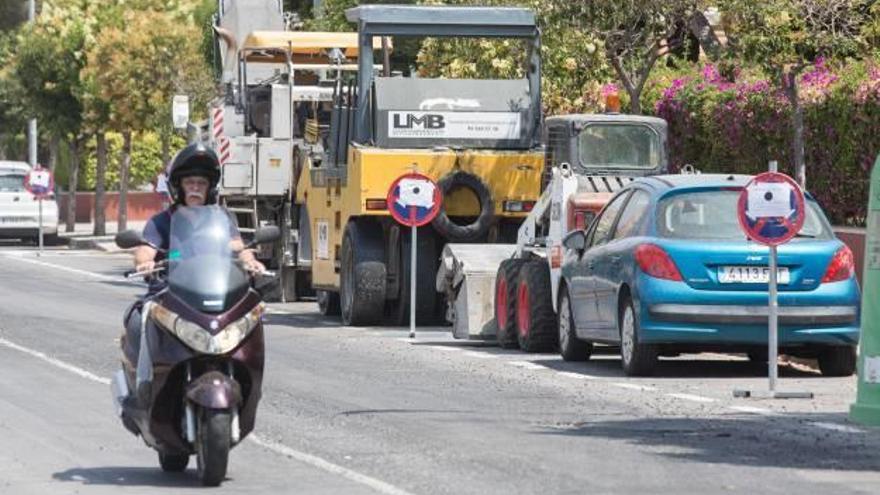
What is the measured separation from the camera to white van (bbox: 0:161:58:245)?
181ft

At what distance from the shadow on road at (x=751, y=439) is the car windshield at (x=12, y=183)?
40167mm

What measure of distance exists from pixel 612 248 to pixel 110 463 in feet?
26.1

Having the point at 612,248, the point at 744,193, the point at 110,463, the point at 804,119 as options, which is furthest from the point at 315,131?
the point at 110,463

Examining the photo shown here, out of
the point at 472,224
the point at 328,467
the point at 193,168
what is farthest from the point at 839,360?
the point at 193,168

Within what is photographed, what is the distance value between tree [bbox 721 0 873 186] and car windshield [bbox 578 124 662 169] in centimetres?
158

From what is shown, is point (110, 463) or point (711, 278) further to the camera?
point (711, 278)

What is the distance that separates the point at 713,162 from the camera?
107ft

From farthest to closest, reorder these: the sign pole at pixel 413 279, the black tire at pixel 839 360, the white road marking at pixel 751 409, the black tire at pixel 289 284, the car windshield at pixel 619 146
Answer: the black tire at pixel 289 284
the sign pole at pixel 413 279
the car windshield at pixel 619 146
the black tire at pixel 839 360
the white road marking at pixel 751 409

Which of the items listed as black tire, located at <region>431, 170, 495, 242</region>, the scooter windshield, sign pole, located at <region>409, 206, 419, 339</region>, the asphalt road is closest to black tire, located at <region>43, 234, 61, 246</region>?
black tire, located at <region>431, 170, 495, 242</region>

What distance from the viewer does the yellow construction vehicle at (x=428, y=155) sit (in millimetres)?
27812

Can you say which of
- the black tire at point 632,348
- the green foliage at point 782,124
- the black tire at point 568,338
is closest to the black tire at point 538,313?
the black tire at point 568,338

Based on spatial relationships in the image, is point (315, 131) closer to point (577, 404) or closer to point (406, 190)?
point (406, 190)

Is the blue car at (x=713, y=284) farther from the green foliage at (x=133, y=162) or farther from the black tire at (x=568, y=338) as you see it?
the green foliage at (x=133, y=162)

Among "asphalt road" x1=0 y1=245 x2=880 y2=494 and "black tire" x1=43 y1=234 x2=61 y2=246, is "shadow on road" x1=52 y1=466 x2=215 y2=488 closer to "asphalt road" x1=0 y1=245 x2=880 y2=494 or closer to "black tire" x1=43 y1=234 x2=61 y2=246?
"asphalt road" x1=0 y1=245 x2=880 y2=494
